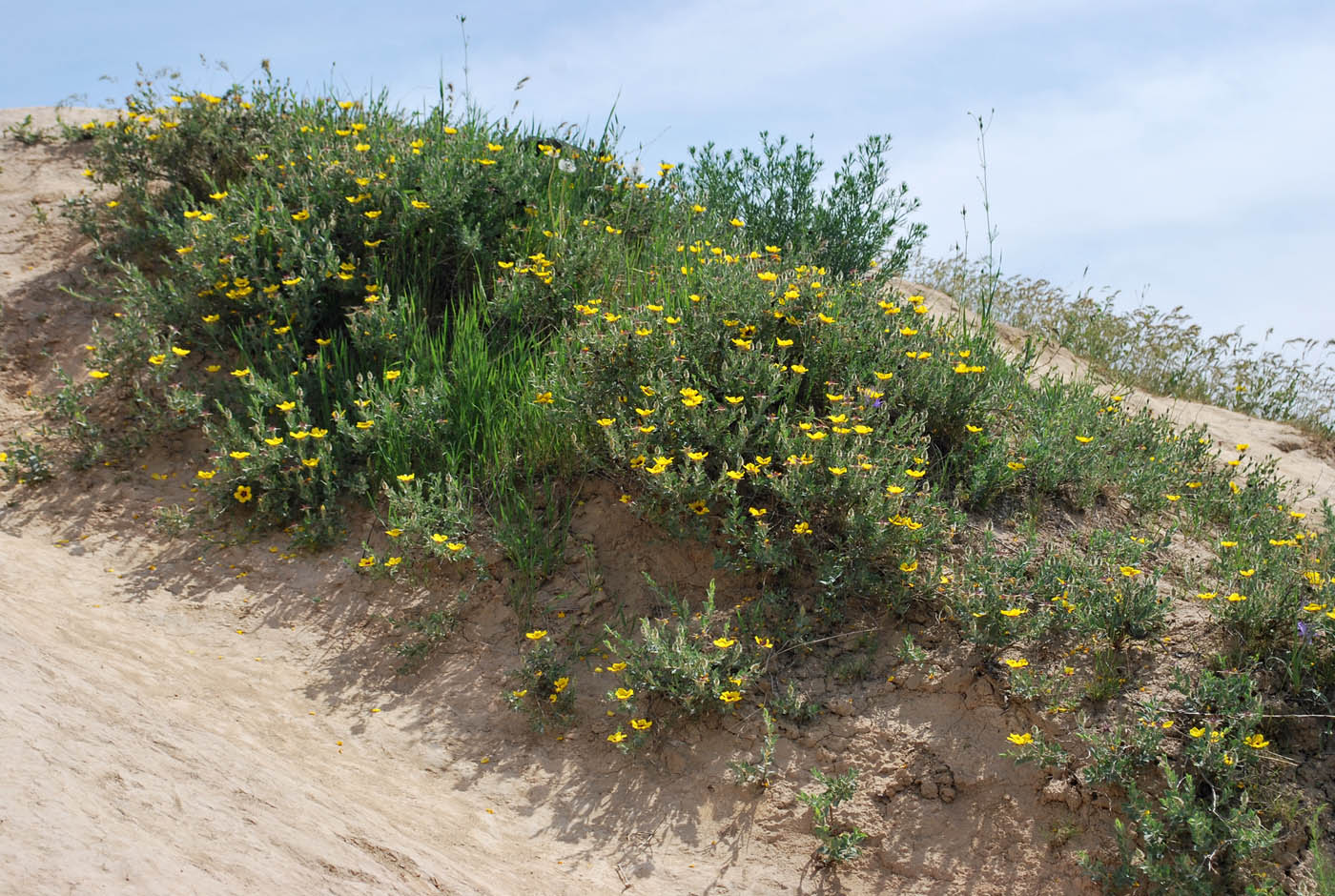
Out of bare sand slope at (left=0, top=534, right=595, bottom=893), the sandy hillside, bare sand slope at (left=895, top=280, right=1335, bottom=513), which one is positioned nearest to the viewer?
bare sand slope at (left=0, top=534, right=595, bottom=893)

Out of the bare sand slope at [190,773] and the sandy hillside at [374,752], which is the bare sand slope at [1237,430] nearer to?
the sandy hillside at [374,752]

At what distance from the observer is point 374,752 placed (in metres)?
4.52

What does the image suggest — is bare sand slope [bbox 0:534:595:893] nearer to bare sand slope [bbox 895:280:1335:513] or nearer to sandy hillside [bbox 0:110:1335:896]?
sandy hillside [bbox 0:110:1335:896]

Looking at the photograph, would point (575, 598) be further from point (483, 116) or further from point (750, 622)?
point (483, 116)

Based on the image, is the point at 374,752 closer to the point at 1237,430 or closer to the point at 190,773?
the point at 190,773

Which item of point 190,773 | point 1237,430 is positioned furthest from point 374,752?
point 1237,430

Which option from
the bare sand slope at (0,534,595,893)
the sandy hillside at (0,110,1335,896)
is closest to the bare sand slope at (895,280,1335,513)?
the sandy hillside at (0,110,1335,896)

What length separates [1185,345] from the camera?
866 cm

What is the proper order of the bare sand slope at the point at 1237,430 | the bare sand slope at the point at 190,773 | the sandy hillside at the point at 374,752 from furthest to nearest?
the bare sand slope at the point at 1237,430, the sandy hillside at the point at 374,752, the bare sand slope at the point at 190,773

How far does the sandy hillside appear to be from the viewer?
296 cm

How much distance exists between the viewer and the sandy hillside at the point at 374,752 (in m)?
2.96

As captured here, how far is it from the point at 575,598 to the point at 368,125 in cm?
443

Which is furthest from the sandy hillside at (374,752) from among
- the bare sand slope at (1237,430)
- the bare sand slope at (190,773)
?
the bare sand slope at (1237,430)

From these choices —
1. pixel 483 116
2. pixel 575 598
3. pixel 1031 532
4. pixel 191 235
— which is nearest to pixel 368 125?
pixel 483 116
